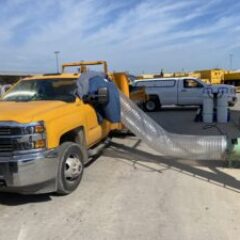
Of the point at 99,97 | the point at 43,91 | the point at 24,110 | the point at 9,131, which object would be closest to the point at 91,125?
the point at 99,97

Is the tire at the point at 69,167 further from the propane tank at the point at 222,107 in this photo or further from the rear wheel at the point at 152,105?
the rear wheel at the point at 152,105

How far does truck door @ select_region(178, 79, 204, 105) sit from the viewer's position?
20469mm

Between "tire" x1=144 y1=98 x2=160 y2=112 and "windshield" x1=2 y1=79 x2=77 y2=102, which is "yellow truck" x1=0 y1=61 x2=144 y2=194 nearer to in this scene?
"windshield" x1=2 y1=79 x2=77 y2=102

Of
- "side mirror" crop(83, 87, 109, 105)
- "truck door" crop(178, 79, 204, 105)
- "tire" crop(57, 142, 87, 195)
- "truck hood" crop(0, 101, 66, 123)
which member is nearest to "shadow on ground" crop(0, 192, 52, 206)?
"tire" crop(57, 142, 87, 195)

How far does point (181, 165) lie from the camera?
7730 mm

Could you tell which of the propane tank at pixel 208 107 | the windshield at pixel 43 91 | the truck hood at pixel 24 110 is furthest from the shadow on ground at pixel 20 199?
the propane tank at pixel 208 107

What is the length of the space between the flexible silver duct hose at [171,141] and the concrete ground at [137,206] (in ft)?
0.72

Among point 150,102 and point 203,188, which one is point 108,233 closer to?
point 203,188

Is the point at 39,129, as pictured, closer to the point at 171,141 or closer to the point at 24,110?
the point at 24,110

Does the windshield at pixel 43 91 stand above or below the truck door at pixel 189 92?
above

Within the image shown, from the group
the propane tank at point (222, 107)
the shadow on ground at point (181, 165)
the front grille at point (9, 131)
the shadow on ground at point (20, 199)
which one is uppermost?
the front grille at point (9, 131)

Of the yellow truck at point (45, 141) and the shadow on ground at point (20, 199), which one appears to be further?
the shadow on ground at point (20, 199)

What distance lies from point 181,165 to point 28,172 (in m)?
3.42

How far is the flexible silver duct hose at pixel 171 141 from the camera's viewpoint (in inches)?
300
